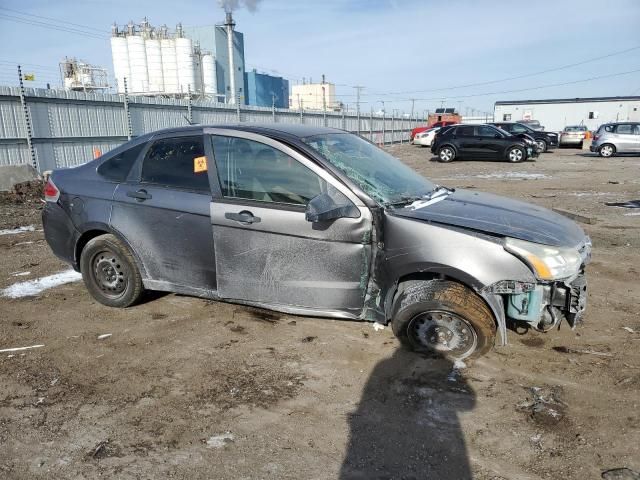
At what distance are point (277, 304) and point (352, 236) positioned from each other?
85cm

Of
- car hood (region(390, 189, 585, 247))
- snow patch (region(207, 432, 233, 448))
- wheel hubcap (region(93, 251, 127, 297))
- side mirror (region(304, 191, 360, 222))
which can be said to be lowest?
snow patch (region(207, 432, 233, 448))

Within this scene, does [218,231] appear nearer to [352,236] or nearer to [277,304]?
[277,304]

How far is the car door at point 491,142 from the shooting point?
793 inches

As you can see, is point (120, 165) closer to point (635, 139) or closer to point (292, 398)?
point (292, 398)

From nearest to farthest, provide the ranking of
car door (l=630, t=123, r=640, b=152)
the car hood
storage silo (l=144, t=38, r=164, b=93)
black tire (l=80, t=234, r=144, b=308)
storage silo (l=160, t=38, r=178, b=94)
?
the car hood < black tire (l=80, t=234, r=144, b=308) < car door (l=630, t=123, r=640, b=152) < storage silo (l=144, t=38, r=164, b=93) < storage silo (l=160, t=38, r=178, b=94)

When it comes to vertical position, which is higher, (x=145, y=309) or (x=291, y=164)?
(x=291, y=164)

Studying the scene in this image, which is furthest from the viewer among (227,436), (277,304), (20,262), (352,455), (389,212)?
(20,262)

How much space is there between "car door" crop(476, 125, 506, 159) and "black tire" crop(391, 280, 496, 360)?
18.4 metres

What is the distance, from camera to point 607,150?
22.6m

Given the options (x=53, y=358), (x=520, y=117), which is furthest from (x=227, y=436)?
(x=520, y=117)

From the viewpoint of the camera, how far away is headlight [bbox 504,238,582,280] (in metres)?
3.21

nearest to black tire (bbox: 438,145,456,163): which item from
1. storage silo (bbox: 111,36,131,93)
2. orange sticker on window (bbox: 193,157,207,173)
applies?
orange sticker on window (bbox: 193,157,207,173)

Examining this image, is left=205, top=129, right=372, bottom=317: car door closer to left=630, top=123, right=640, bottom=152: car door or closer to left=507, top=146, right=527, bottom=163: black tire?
left=507, top=146, right=527, bottom=163: black tire

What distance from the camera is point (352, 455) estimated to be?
8.35 feet
